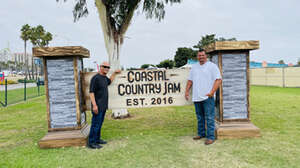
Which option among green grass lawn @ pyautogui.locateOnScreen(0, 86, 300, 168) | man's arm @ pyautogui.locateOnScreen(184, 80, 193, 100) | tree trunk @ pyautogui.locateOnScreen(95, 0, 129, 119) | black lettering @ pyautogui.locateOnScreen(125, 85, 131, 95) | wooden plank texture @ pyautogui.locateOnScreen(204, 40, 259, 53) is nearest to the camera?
green grass lawn @ pyautogui.locateOnScreen(0, 86, 300, 168)

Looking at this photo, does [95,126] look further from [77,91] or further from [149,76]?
[149,76]

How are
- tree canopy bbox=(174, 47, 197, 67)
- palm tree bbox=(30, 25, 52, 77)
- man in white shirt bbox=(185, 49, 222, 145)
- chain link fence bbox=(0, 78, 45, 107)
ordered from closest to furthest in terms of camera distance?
man in white shirt bbox=(185, 49, 222, 145) → chain link fence bbox=(0, 78, 45, 107) → palm tree bbox=(30, 25, 52, 77) → tree canopy bbox=(174, 47, 197, 67)

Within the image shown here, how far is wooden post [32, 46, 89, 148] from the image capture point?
391 cm

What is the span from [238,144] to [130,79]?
2.39m

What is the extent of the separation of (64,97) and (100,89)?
80cm

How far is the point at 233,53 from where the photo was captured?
4145 millimetres

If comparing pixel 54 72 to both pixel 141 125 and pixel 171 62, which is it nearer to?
pixel 141 125

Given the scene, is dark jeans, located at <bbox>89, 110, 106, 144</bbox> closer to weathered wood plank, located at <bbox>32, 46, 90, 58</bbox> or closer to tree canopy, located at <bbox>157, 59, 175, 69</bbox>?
weathered wood plank, located at <bbox>32, 46, 90, 58</bbox>

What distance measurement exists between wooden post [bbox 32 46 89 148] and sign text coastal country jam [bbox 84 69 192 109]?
72cm

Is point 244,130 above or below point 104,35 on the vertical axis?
below

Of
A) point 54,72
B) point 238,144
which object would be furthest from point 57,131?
point 238,144

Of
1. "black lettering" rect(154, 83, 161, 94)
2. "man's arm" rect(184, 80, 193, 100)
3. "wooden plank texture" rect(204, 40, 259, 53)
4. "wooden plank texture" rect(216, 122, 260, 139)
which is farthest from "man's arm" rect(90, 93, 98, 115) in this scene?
"wooden plank texture" rect(204, 40, 259, 53)

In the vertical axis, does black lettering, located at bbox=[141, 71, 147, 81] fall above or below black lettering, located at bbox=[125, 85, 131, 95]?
above

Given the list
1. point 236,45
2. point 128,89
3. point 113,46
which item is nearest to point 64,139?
point 128,89
